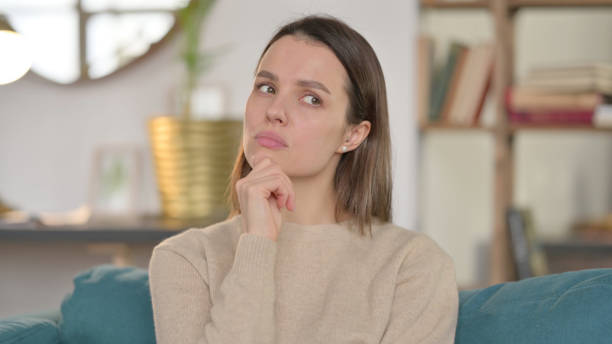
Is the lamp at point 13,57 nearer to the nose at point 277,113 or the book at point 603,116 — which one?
the nose at point 277,113

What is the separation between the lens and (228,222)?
1512 mm

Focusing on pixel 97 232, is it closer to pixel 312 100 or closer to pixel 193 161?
pixel 193 161

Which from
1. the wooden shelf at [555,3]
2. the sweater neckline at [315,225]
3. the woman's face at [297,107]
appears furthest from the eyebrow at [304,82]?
the wooden shelf at [555,3]

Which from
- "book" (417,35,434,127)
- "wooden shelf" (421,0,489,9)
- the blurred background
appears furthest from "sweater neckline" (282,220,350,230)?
"wooden shelf" (421,0,489,9)

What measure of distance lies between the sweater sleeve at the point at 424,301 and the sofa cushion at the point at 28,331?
24.4 inches

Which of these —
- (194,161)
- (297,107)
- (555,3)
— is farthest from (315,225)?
(555,3)

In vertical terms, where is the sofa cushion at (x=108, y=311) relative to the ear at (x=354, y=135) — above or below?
below

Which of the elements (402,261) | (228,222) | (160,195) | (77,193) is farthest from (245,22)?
(402,261)

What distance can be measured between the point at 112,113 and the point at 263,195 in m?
1.66

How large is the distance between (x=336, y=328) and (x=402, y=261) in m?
0.17

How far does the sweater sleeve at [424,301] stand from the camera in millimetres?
1305

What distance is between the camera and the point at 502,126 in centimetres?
274

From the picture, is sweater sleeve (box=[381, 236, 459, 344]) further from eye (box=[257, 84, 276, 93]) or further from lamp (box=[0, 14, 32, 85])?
lamp (box=[0, 14, 32, 85])

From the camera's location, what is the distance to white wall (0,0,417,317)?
2.68 metres
